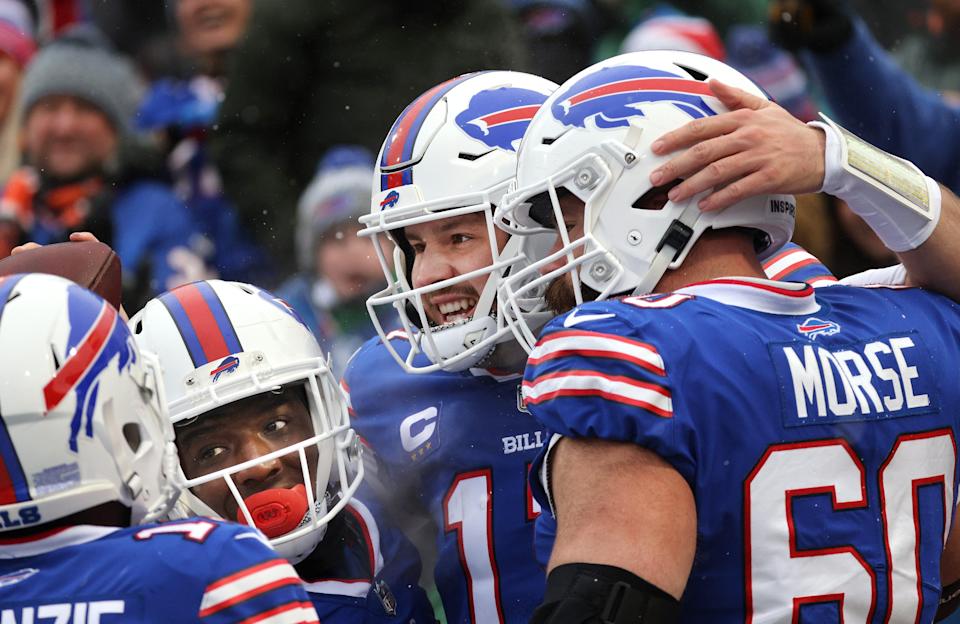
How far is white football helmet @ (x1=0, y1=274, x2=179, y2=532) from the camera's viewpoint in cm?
203

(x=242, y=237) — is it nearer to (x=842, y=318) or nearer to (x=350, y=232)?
(x=350, y=232)

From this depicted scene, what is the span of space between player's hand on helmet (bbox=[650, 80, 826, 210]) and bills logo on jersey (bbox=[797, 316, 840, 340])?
0.24 meters

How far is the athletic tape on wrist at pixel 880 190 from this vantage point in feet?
8.35

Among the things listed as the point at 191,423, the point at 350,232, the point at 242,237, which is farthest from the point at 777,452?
the point at 242,237

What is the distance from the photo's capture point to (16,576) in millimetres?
2041

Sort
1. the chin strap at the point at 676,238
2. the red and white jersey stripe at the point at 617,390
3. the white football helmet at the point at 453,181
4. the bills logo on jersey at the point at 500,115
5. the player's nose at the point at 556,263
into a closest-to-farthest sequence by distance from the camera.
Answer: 1. the red and white jersey stripe at the point at 617,390
2. the chin strap at the point at 676,238
3. the player's nose at the point at 556,263
4. the white football helmet at the point at 453,181
5. the bills logo on jersey at the point at 500,115

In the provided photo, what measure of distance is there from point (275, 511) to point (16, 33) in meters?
4.97

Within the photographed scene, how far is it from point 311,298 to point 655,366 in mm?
4144

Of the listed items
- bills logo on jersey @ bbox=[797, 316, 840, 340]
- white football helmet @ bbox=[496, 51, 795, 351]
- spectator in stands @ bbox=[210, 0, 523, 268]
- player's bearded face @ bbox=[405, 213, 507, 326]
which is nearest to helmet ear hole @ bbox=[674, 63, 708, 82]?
white football helmet @ bbox=[496, 51, 795, 351]

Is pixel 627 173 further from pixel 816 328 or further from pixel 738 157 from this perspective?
pixel 816 328

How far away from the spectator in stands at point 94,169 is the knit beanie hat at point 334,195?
598 mm

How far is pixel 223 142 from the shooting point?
6453 millimetres

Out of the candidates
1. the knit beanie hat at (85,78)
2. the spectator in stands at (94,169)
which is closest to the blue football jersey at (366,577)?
the spectator in stands at (94,169)

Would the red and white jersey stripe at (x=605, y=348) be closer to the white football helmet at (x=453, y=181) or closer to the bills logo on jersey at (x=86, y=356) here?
the bills logo on jersey at (x=86, y=356)
